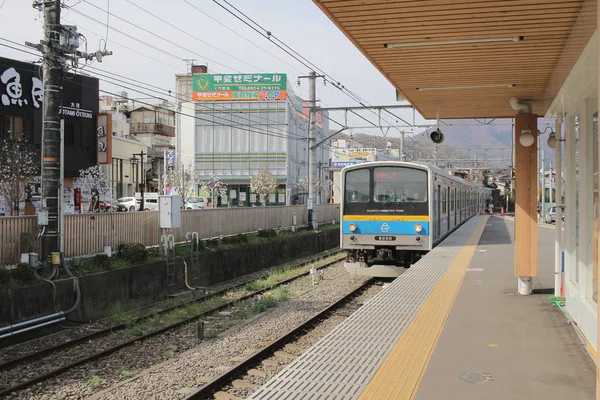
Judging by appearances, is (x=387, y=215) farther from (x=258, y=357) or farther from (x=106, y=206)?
(x=106, y=206)

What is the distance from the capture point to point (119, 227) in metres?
15.4

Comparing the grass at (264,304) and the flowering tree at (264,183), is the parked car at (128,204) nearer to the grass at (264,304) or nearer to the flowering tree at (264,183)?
the flowering tree at (264,183)

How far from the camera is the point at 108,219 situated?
15.0 metres

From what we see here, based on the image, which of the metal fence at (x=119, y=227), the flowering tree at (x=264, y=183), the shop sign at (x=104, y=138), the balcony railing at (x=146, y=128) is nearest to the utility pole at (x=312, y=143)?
the metal fence at (x=119, y=227)

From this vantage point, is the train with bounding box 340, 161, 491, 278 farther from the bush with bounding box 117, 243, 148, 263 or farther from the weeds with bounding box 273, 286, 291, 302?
the bush with bounding box 117, 243, 148, 263

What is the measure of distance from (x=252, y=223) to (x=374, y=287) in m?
9.56

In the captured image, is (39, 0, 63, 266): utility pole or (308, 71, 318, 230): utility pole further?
(308, 71, 318, 230): utility pole

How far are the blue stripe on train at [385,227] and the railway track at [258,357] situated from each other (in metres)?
2.64

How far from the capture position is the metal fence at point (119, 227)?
39.4 feet

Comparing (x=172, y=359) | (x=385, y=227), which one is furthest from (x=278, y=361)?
(x=385, y=227)

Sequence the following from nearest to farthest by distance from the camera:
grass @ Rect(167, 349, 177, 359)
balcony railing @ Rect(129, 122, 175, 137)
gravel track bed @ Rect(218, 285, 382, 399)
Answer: gravel track bed @ Rect(218, 285, 382, 399), grass @ Rect(167, 349, 177, 359), balcony railing @ Rect(129, 122, 175, 137)

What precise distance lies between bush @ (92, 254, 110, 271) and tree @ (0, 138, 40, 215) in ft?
32.0

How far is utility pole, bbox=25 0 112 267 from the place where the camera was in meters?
12.2

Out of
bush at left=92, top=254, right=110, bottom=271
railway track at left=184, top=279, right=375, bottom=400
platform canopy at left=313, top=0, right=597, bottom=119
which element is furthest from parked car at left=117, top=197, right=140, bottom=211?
platform canopy at left=313, top=0, right=597, bottom=119
